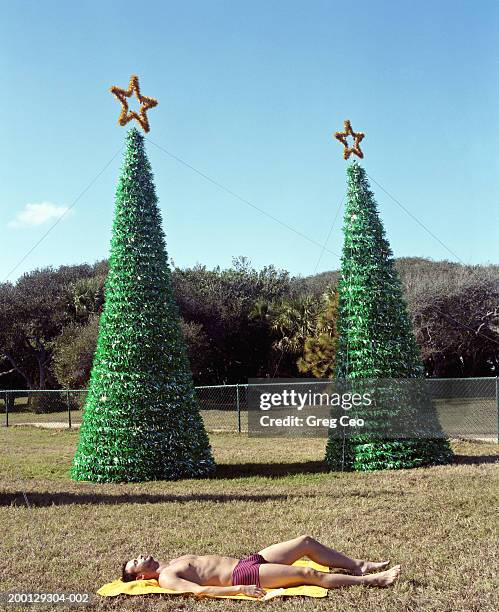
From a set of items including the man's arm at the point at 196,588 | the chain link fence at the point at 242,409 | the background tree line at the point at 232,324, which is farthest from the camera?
the background tree line at the point at 232,324

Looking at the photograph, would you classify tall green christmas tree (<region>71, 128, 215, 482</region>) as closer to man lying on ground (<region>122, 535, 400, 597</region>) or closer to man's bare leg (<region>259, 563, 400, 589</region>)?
man lying on ground (<region>122, 535, 400, 597</region>)

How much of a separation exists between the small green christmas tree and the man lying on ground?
5157mm

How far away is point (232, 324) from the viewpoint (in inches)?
1249

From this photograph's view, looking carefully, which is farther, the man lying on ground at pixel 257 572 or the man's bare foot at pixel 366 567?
the man's bare foot at pixel 366 567

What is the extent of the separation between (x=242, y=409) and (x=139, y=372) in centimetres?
1382

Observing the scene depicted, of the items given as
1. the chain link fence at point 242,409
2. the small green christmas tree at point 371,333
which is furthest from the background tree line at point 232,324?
the small green christmas tree at point 371,333

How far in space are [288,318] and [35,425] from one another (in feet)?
38.3

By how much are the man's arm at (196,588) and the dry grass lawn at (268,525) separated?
6 cm

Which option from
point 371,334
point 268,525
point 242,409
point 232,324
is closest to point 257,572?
point 268,525

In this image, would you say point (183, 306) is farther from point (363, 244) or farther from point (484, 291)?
point (363, 244)

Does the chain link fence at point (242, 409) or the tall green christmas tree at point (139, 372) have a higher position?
the tall green christmas tree at point (139, 372)

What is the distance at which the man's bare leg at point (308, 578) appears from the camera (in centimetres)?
455

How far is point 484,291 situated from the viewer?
29.7 metres

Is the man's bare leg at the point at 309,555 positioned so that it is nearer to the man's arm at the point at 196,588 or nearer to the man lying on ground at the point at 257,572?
the man lying on ground at the point at 257,572
